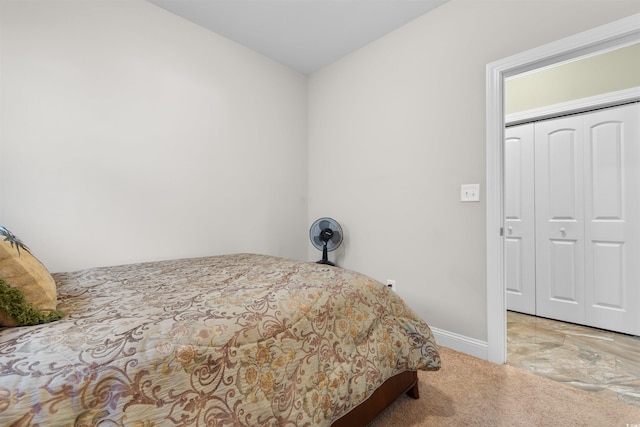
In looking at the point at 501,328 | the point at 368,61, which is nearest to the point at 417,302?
the point at 501,328

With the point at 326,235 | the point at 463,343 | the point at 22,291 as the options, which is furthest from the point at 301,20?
the point at 463,343

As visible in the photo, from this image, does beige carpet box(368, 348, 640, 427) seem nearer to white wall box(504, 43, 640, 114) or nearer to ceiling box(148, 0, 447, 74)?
white wall box(504, 43, 640, 114)

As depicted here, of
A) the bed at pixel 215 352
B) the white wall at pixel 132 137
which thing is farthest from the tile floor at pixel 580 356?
the white wall at pixel 132 137

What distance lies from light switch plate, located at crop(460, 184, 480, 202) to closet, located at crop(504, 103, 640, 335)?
142 cm

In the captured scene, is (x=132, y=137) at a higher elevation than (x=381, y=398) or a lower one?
higher

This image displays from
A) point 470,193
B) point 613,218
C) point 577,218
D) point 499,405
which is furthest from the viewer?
point 577,218

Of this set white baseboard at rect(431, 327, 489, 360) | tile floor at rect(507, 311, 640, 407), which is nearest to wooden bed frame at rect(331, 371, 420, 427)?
white baseboard at rect(431, 327, 489, 360)

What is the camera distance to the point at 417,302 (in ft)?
7.55

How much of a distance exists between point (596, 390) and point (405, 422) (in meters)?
1.22

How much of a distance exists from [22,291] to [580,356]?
3112 mm

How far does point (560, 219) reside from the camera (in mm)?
2775

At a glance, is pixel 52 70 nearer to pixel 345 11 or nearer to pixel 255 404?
pixel 345 11

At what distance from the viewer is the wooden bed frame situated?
3.77 feet

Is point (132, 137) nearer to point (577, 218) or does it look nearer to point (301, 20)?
point (301, 20)
